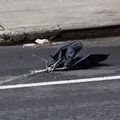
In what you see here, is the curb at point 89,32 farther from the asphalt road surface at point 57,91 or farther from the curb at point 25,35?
the asphalt road surface at point 57,91

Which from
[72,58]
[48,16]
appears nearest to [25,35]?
[48,16]

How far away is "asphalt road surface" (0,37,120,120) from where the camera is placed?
17.1ft

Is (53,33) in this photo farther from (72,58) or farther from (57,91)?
(57,91)

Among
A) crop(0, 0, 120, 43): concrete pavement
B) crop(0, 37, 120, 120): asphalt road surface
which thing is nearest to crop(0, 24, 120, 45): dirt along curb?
crop(0, 0, 120, 43): concrete pavement

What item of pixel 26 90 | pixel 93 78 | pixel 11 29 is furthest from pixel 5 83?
pixel 11 29

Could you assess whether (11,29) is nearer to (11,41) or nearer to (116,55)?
(11,41)

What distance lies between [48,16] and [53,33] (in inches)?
48.5

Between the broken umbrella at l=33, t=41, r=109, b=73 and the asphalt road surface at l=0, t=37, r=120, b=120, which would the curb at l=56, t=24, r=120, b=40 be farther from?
the broken umbrella at l=33, t=41, r=109, b=73

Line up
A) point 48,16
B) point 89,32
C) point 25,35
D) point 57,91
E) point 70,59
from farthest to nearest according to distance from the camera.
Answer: point 48,16
point 89,32
point 25,35
point 70,59
point 57,91

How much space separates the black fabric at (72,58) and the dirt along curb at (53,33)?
6.55ft

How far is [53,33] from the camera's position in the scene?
30.0 ft

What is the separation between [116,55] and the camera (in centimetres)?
784

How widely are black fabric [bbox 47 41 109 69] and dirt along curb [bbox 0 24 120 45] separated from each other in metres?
2.00

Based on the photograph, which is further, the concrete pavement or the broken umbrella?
the concrete pavement
